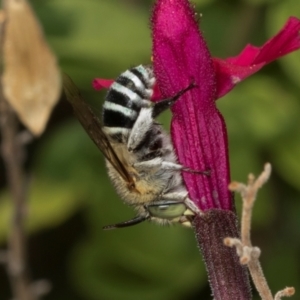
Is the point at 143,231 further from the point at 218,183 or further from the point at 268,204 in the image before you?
the point at 218,183

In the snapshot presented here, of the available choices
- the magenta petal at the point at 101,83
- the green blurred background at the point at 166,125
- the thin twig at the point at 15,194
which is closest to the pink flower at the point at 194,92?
the magenta petal at the point at 101,83

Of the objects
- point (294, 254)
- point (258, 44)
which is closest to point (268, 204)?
point (294, 254)

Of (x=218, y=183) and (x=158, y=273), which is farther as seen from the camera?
(x=158, y=273)

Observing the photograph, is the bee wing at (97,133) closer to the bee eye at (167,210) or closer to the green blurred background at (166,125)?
the bee eye at (167,210)

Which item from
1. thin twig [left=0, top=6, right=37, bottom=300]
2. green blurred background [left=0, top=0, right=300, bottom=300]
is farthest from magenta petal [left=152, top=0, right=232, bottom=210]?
green blurred background [left=0, top=0, right=300, bottom=300]

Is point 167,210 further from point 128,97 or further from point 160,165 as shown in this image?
point 128,97

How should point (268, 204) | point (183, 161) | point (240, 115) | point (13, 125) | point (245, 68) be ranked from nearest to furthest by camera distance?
1. point (245, 68)
2. point (183, 161)
3. point (13, 125)
4. point (240, 115)
5. point (268, 204)
